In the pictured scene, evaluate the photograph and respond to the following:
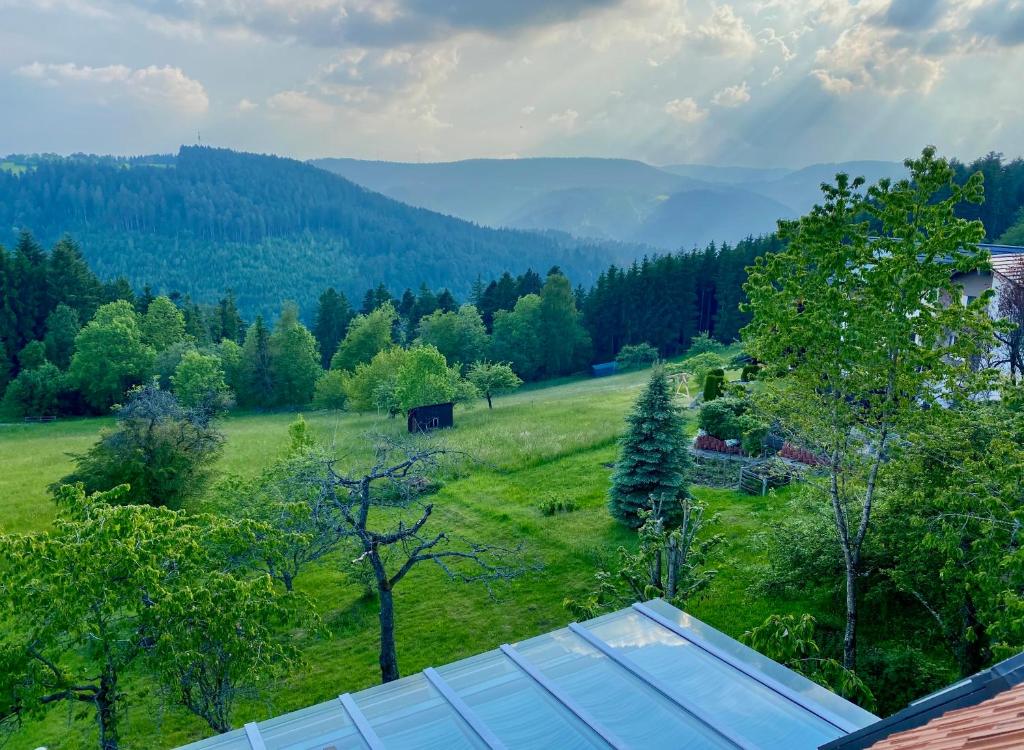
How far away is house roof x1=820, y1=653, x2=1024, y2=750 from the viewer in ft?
11.8

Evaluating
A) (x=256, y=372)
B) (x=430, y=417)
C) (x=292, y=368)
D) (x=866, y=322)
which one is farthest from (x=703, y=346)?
(x=866, y=322)

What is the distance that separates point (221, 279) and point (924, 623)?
606 feet

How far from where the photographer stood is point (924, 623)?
1235 cm

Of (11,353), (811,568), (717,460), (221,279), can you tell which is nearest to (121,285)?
(11,353)

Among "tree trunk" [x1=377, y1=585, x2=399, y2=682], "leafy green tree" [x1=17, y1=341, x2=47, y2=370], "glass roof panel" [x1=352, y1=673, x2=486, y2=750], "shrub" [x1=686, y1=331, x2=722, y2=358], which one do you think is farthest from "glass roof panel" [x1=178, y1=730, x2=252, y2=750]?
"leafy green tree" [x1=17, y1=341, x2=47, y2=370]

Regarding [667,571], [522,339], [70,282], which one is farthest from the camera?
[522,339]

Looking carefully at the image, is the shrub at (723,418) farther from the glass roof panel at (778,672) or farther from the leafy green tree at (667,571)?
the glass roof panel at (778,672)

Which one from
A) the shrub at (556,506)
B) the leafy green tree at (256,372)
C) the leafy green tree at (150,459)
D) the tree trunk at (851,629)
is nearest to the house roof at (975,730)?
the tree trunk at (851,629)

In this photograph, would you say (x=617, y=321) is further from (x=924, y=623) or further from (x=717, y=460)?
(x=924, y=623)

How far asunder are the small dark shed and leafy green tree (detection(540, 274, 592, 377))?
33455mm

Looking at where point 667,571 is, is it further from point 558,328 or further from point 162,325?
point 162,325

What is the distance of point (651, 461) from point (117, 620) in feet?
49.4

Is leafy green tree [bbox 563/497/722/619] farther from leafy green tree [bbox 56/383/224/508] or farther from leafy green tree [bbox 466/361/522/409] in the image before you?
leafy green tree [bbox 466/361/522/409]

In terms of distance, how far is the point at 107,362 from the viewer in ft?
177
